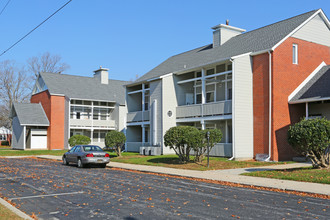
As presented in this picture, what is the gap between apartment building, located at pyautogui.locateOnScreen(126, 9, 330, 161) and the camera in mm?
23516

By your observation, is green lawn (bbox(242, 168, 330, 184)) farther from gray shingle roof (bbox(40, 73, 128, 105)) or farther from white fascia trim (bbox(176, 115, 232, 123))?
gray shingle roof (bbox(40, 73, 128, 105))

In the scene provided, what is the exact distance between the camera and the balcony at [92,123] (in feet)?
146

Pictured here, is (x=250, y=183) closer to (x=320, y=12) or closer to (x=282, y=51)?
(x=282, y=51)

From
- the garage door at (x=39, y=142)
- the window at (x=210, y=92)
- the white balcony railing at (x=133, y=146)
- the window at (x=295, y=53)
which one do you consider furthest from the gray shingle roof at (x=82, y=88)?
the window at (x=295, y=53)

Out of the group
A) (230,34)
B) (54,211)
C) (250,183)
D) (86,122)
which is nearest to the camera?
(54,211)

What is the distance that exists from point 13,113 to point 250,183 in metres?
42.8

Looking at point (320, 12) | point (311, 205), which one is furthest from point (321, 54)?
point (311, 205)

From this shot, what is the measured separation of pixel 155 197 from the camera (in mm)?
10719

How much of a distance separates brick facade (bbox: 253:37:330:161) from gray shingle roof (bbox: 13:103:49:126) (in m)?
29.1

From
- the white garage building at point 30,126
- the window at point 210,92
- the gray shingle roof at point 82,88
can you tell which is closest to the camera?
the window at point 210,92

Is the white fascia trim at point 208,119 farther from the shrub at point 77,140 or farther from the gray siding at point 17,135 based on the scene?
the gray siding at point 17,135

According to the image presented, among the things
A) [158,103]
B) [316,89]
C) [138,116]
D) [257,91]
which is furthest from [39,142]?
[316,89]

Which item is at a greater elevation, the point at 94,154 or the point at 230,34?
the point at 230,34

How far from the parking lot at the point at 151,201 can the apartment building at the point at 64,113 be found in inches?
1223
